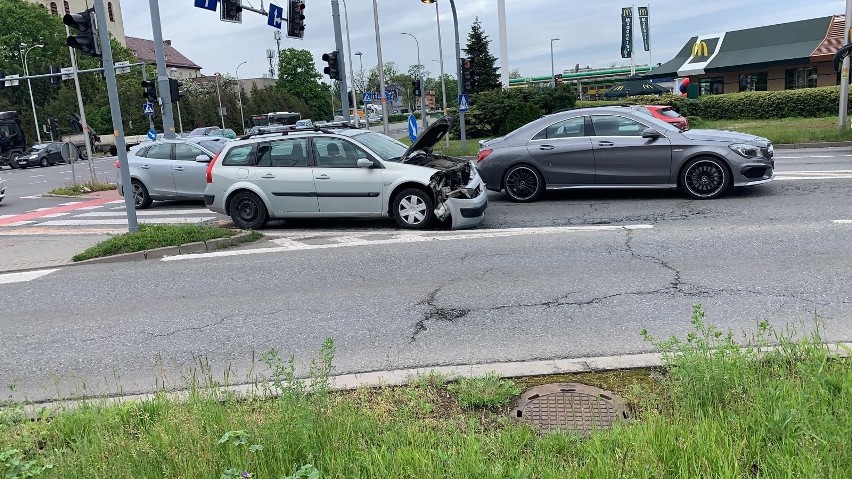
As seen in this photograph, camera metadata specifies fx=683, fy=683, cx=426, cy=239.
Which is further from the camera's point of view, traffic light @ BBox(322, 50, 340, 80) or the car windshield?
traffic light @ BBox(322, 50, 340, 80)

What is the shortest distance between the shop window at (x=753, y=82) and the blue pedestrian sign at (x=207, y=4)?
3402 centimetres

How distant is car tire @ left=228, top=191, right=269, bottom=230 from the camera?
11.6 metres

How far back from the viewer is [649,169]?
11562 mm

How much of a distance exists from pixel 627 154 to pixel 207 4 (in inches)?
585

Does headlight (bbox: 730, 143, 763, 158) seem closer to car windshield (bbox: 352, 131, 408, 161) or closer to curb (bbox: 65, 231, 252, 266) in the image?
car windshield (bbox: 352, 131, 408, 161)

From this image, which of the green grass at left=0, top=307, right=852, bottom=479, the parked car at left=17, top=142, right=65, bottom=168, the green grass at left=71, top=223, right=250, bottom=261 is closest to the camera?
the green grass at left=0, top=307, right=852, bottom=479

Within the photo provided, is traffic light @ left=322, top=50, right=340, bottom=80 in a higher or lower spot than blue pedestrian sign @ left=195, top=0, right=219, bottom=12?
lower

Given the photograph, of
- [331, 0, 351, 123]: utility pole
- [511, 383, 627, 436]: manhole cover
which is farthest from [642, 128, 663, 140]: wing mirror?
[331, 0, 351, 123]: utility pole

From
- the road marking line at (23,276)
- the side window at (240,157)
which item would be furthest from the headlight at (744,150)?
the road marking line at (23,276)

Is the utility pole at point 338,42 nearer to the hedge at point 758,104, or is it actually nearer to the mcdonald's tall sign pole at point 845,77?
the hedge at point 758,104

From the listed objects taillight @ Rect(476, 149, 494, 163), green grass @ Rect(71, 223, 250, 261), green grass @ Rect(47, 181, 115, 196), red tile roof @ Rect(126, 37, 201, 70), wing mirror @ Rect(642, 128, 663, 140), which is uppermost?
red tile roof @ Rect(126, 37, 201, 70)

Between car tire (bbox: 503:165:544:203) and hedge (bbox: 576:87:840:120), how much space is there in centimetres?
2012

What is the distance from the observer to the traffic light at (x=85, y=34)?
1066cm

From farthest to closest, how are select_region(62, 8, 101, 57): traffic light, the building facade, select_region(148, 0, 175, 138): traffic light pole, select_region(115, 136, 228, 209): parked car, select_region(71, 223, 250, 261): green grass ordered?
the building facade < select_region(148, 0, 175, 138): traffic light pole < select_region(115, 136, 228, 209): parked car < select_region(62, 8, 101, 57): traffic light < select_region(71, 223, 250, 261): green grass
